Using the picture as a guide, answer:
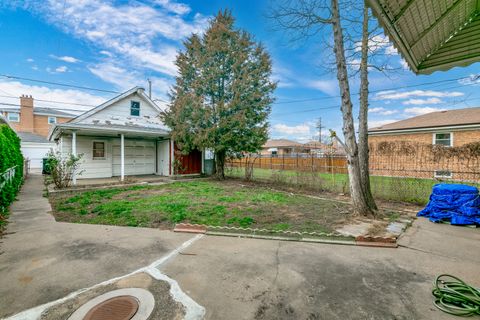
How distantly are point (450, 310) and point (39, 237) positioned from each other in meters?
6.27

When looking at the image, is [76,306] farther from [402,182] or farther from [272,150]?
[272,150]

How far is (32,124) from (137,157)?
2594cm

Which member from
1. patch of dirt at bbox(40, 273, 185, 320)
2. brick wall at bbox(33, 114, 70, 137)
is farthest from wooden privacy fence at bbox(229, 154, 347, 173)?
brick wall at bbox(33, 114, 70, 137)

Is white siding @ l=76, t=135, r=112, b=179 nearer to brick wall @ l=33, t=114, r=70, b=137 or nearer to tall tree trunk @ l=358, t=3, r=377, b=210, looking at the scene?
tall tree trunk @ l=358, t=3, r=377, b=210

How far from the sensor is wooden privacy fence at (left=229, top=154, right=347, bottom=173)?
33.2 ft

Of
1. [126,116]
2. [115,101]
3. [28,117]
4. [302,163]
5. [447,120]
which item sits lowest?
[302,163]

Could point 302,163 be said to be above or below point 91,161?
below

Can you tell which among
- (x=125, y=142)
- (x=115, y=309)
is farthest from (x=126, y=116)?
(x=115, y=309)

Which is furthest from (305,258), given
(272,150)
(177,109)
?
(272,150)

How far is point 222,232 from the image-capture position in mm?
4262

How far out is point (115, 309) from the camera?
2059 millimetres

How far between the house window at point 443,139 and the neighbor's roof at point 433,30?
1389 centimetres

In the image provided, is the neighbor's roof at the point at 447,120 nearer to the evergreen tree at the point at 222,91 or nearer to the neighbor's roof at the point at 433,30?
the evergreen tree at the point at 222,91

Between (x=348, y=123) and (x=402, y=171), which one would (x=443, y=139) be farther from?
(x=348, y=123)
